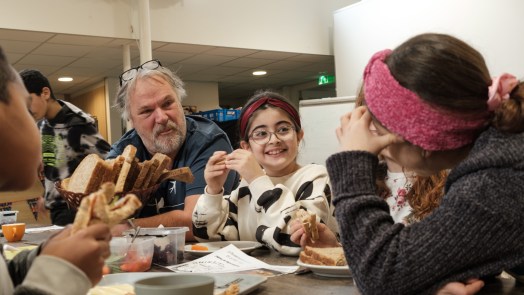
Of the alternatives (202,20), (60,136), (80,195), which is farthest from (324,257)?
(202,20)

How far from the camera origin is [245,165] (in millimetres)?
1796

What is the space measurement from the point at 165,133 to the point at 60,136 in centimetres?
111

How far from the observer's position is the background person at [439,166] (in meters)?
0.90

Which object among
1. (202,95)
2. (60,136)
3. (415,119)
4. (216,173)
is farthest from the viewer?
(202,95)

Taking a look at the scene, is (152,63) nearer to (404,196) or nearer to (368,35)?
(404,196)

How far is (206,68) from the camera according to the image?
6.40m

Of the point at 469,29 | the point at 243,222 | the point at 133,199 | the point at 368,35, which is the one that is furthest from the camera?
the point at 368,35

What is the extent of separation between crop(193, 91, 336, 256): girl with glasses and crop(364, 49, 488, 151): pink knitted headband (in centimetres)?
63

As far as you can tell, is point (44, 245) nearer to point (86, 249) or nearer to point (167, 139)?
point (86, 249)

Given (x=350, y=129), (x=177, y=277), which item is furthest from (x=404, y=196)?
(x=177, y=277)

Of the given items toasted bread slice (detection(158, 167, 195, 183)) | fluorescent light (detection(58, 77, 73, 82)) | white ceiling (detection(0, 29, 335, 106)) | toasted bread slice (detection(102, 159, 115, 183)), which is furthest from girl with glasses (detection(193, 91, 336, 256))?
fluorescent light (detection(58, 77, 73, 82))

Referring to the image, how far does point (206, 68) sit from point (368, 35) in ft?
7.02

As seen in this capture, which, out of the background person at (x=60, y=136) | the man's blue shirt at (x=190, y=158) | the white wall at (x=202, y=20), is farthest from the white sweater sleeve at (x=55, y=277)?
the white wall at (x=202, y=20)

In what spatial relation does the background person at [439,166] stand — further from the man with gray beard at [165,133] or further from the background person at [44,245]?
the man with gray beard at [165,133]
